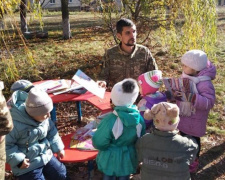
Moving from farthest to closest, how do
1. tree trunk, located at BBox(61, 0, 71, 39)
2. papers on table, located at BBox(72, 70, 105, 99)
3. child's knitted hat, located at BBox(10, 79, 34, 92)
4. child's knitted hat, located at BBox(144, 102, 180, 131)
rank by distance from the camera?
tree trunk, located at BBox(61, 0, 71, 39), papers on table, located at BBox(72, 70, 105, 99), child's knitted hat, located at BBox(10, 79, 34, 92), child's knitted hat, located at BBox(144, 102, 180, 131)

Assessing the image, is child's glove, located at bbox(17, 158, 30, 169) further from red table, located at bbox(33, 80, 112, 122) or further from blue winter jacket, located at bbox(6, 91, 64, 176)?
red table, located at bbox(33, 80, 112, 122)

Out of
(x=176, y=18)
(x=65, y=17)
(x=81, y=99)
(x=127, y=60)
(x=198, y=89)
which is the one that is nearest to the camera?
(x=198, y=89)

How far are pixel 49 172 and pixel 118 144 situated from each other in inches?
35.5

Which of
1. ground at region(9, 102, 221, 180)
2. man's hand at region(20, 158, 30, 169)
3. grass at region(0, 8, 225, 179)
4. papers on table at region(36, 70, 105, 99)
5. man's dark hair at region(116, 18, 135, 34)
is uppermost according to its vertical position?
man's dark hair at region(116, 18, 135, 34)

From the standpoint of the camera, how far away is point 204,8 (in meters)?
5.33

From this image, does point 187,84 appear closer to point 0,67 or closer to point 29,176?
point 29,176

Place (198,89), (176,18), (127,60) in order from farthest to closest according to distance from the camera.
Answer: (176,18) < (127,60) < (198,89)

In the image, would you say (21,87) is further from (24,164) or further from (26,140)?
(24,164)

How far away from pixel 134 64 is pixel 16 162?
6.76 feet

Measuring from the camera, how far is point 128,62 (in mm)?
4113

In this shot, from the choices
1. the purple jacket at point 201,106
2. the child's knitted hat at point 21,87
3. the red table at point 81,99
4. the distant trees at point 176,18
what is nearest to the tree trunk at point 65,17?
the distant trees at point 176,18

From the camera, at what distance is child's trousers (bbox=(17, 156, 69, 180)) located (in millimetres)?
3012

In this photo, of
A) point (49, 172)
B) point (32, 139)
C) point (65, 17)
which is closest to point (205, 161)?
point (49, 172)

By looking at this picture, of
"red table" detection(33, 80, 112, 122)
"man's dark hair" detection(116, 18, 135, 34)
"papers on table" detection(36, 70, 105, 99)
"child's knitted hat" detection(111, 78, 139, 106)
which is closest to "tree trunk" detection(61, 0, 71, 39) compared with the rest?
"papers on table" detection(36, 70, 105, 99)
